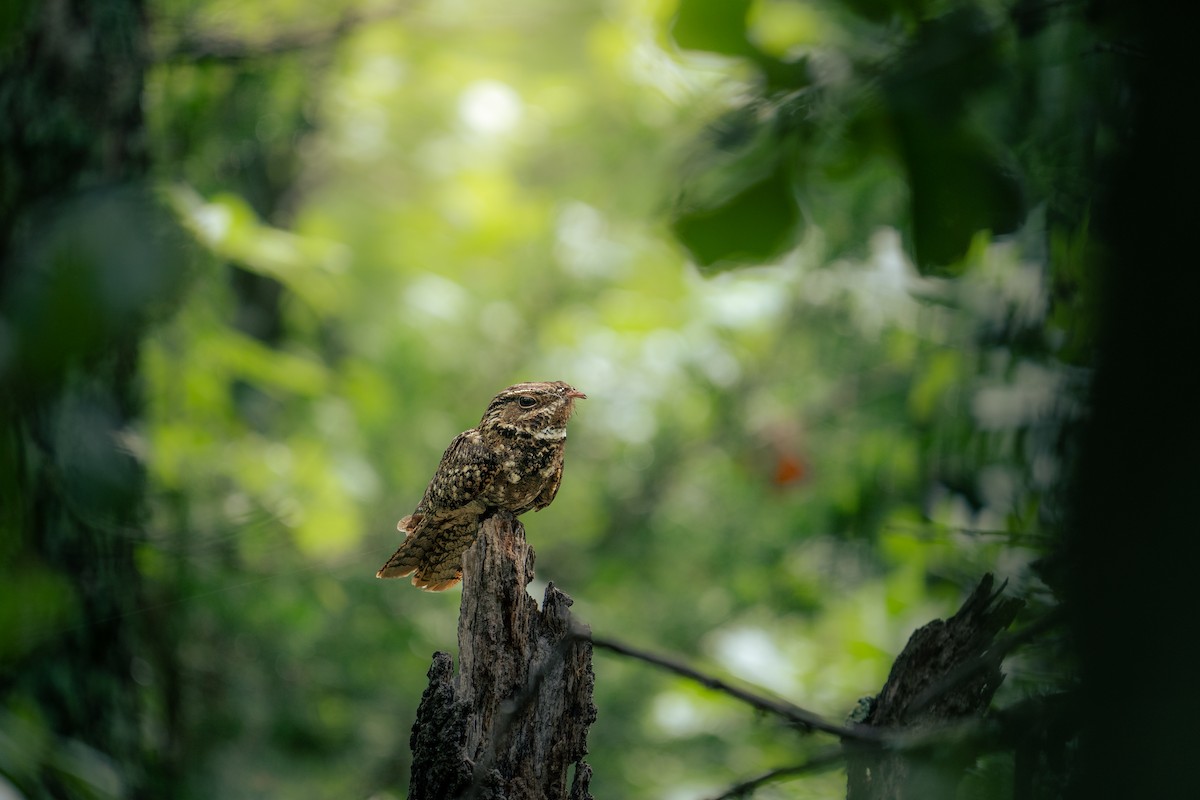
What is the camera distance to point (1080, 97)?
36cm

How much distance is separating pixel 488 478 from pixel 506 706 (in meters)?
0.53

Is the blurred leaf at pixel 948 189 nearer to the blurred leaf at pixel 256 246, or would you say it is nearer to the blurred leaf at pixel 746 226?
the blurred leaf at pixel 746 226

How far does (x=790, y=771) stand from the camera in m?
0.43

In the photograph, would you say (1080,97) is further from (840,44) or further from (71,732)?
(71,732)

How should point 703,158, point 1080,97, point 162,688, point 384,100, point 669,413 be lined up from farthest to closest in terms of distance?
point 384,100 < point 669,413 < point 162,688 < point 703,158 < point 1080,97

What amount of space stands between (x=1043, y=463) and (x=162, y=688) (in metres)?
3.05

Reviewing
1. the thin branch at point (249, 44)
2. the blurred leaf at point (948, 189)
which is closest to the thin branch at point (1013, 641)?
the blurred leaf at point (948, 189)

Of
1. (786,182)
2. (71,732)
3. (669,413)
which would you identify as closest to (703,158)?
(786,182)

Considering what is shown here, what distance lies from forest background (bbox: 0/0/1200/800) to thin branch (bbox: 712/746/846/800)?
4cm

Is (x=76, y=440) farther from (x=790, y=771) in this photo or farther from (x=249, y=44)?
(x=790, y=771)

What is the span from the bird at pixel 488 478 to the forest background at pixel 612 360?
0.44 m

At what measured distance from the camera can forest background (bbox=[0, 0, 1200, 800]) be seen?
0.28 meters

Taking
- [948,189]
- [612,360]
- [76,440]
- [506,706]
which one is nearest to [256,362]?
[76,440]

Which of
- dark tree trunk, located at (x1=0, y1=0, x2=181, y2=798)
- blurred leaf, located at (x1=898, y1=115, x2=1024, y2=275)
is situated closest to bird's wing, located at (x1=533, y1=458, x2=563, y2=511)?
dark tree trunk, located at (x1=0, y1=0, x2=181, y2=798)
